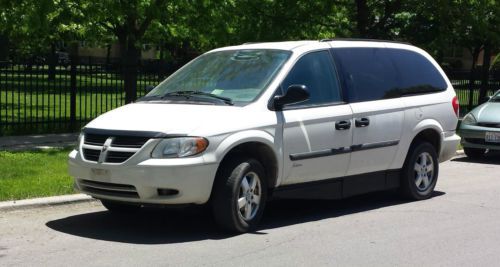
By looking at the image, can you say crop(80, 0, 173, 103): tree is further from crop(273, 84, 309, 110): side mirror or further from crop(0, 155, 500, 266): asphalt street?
crop(273, 84, 309, 110): side mirror

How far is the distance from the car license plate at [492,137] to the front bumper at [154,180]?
7712 mm

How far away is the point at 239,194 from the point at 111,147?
129 centimetres

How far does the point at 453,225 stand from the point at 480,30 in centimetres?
1126

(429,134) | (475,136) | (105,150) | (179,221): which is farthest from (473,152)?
(105,150)

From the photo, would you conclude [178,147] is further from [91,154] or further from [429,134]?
[429,134]

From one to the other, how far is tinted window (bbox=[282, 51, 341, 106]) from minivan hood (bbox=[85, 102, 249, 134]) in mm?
950

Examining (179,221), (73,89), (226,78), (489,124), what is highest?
(226,78)

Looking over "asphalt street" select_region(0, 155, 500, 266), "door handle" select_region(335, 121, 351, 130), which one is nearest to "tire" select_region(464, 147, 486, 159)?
"asphalt street" select_region(0, 155, 500, 266)

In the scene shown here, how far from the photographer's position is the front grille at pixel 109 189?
641 centimetres

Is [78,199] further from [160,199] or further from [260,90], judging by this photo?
[260,90]

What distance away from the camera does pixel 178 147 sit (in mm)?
6250

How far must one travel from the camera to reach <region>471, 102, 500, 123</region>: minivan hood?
1271 cm

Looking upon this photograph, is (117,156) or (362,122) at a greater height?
(362,122)

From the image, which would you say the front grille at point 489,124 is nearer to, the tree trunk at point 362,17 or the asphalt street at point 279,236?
the asphalt street at point 279,236
